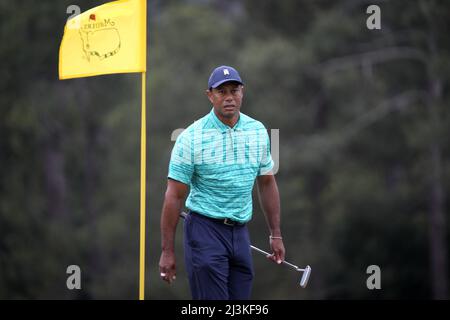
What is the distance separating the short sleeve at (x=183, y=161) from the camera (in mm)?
7234

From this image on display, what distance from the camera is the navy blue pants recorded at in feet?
23.8

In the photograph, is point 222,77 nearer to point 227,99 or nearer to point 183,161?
point 227,99

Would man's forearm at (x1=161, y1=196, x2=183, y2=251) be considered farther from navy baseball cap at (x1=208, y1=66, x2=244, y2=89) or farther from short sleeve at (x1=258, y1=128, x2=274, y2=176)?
navy baseball cap at (x1=208, y1=66, x2=244, y2=89)

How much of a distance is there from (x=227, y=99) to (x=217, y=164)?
479 mm

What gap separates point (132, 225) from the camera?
31.1 m

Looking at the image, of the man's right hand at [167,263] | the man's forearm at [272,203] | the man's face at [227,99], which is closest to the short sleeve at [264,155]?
the man's forearm at [272,203]

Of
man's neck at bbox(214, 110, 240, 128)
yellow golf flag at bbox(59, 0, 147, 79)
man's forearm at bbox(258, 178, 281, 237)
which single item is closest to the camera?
man's neck at bbox(214, 110, 240, 128)

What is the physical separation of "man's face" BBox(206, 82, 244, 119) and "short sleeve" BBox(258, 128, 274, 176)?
0.28 metres

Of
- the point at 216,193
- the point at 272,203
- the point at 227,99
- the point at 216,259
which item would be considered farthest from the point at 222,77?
the point at 216,259

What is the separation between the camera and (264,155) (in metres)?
7.54

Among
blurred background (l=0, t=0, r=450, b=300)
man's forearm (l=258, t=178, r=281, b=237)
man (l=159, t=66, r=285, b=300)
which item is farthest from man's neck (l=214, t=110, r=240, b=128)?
blurred background (l=0, t=0, r=450, b=300)

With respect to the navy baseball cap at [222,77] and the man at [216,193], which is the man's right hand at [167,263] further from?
the navy baseball cap at [222,77]

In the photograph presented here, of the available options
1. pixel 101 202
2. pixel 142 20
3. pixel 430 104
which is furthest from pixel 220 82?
pixel 101 202
